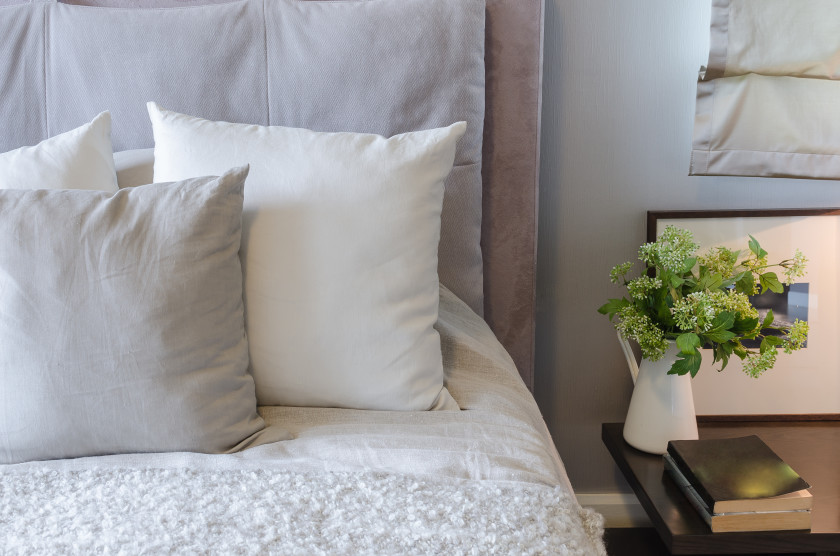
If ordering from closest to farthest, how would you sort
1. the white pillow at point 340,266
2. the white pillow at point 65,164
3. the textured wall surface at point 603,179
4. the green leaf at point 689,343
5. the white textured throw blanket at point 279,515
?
1. the white textured throw blanket at point 279,515
2. the white pillow at point 340,266
3. the white pillow at point 65,164
4. the green leaf at point 689,343
5. the textured wall surface at point 603,179

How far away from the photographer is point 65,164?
1.17 metres

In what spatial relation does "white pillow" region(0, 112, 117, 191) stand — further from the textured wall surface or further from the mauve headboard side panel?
the textured wall surface

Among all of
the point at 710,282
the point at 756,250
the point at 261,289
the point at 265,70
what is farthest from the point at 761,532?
the point at 265,70

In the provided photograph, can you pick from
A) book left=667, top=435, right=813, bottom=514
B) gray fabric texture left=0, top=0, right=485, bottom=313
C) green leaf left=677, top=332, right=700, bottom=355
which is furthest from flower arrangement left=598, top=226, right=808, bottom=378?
gray fabric texture left=0, top=0, right=485, bottom=313

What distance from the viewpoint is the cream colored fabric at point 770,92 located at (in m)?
1.48

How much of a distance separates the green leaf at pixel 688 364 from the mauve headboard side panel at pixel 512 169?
33cm

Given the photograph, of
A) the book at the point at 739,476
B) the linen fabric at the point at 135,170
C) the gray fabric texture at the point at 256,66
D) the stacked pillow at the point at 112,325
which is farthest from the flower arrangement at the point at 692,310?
the linen fabric at the point at 135,170

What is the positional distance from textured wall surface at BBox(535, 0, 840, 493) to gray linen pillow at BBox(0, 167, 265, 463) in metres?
0.93

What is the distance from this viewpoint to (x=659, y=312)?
4.56 ft

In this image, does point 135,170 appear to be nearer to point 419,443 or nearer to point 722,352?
point 419,443

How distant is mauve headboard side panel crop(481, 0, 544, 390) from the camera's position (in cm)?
145

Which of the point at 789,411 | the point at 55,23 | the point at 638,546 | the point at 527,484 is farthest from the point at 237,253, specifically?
the point at 789,411

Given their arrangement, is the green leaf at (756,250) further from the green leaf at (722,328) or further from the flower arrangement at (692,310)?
the green leaf at (722,328)

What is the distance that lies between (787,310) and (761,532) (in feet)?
2.19
